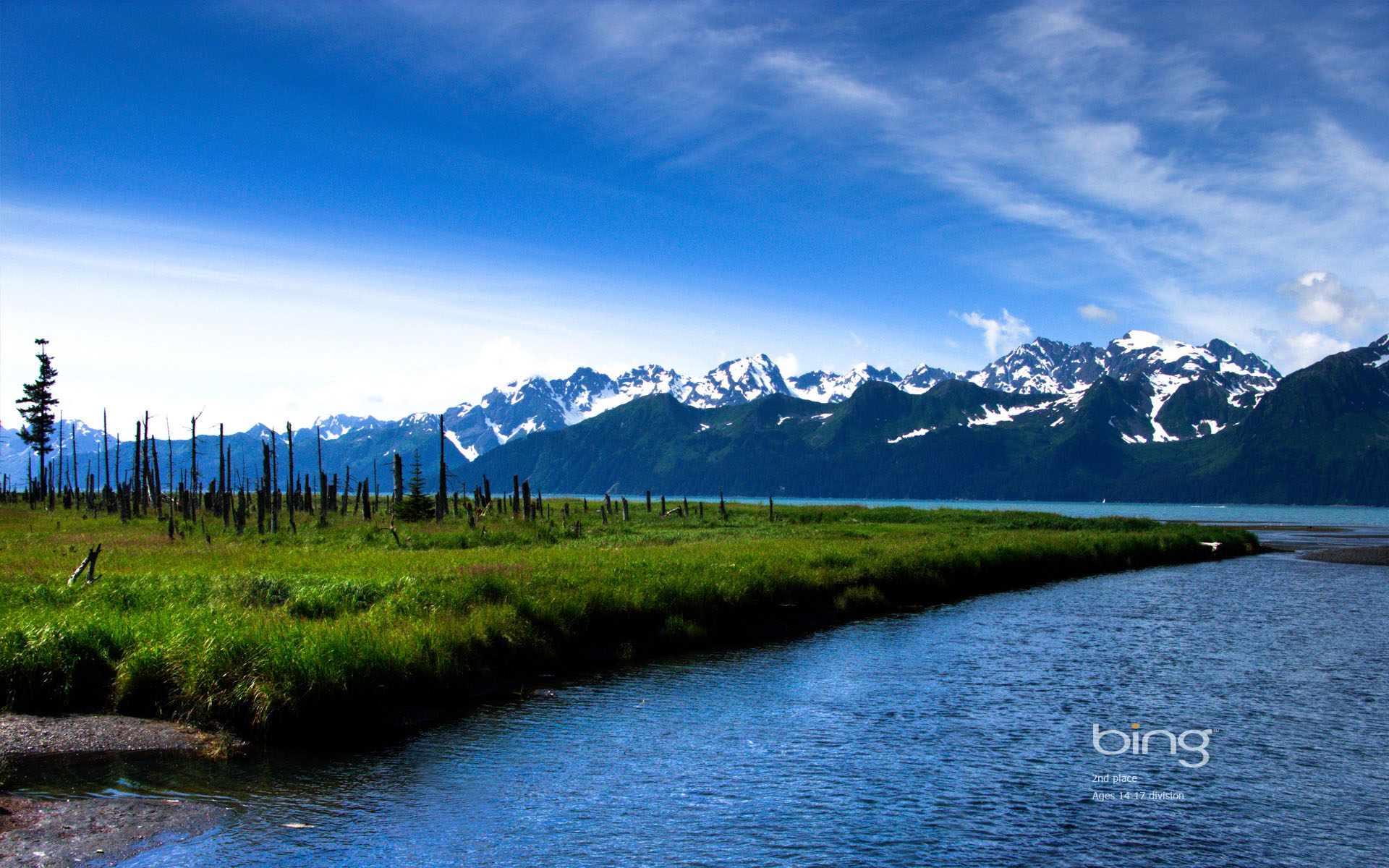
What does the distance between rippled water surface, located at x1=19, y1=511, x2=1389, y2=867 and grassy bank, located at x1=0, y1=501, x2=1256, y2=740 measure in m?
2.02

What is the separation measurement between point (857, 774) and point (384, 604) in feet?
52.5

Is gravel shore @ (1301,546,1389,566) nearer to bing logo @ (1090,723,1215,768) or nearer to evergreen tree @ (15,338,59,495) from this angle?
bing logo @ (1090,723,1215,768)

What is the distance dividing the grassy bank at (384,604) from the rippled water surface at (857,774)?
79.5 inches

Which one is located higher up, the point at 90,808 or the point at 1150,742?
the point at 90,808

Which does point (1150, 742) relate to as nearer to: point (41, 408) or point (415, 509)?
point (415, 509)

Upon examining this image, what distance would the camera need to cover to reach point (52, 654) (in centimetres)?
1888

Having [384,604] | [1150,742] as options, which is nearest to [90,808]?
[384,604]

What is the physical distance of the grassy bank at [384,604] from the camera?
61.2 feet

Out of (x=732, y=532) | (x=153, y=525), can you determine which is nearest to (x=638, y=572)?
(x=732, y=532)

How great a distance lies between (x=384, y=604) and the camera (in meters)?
25.7

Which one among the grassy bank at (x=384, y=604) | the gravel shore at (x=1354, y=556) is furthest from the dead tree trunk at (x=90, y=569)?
the gravel shore at (x=1354, y=556)

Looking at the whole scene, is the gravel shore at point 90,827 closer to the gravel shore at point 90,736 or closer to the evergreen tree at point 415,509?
the gravel shore at point 90,736

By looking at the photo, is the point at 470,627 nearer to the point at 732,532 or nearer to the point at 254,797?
the point at 254,797

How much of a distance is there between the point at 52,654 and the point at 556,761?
40.1ft
